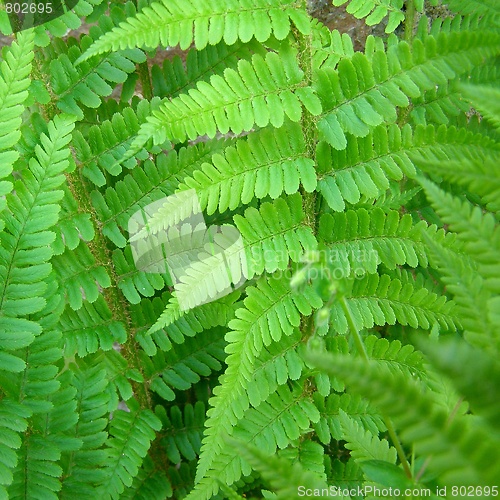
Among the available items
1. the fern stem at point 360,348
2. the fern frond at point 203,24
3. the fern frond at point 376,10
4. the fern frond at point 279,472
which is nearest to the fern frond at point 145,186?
the fern frond at point 203,24

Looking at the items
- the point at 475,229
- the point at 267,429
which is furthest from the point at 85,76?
the point at 475,229

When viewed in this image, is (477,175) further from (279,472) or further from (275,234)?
(275,234)

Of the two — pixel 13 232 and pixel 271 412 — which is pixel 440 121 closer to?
pixel 271 412

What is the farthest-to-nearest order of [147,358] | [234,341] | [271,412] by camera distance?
[147,358] < [271,412] < [234,341]

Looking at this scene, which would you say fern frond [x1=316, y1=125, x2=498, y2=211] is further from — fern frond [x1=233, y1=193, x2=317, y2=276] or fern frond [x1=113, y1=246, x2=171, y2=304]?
fern frond [x1=113, y1=246, x2=171, y2=304]

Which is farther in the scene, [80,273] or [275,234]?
[80,273]

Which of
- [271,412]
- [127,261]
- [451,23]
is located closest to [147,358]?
[127,261]
